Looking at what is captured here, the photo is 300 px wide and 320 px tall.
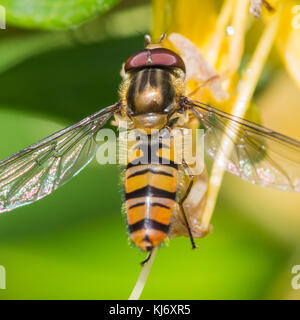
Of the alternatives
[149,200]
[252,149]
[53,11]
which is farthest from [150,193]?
[53,11]

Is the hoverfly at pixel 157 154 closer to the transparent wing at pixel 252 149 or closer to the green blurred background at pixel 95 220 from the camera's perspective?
the transparent wing at pixel 252 149

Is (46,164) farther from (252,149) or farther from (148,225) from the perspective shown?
(252,149)

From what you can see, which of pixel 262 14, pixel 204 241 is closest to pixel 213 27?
pixel 262 14

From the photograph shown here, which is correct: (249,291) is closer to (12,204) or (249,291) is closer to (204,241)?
(204,241)

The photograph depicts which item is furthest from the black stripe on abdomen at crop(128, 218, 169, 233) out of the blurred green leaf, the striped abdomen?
the blurred green leaf

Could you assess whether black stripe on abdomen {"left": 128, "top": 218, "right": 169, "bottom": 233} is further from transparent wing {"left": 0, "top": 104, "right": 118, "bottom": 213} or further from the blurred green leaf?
the blurred green leaf

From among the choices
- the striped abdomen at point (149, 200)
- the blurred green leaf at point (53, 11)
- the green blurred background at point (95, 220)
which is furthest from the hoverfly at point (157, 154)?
the green blurred background at point (95, 220)
